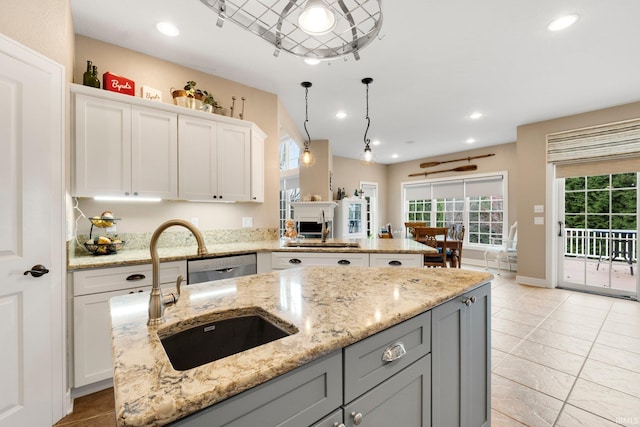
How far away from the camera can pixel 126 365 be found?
621 millimetres

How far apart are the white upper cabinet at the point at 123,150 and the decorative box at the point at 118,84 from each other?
16 cm

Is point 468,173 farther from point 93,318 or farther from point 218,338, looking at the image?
point 93,318

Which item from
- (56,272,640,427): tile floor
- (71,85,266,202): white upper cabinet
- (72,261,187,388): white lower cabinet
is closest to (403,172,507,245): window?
(56,272,640,427): tile floor

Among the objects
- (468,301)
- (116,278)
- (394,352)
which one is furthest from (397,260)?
(116,278)

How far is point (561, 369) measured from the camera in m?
2.16

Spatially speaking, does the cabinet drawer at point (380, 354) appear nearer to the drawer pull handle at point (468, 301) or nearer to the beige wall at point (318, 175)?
the drawer pull handle at point (468, 301)

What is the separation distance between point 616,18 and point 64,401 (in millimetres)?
4861

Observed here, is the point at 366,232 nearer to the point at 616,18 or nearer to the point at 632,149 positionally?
the point at 632,149

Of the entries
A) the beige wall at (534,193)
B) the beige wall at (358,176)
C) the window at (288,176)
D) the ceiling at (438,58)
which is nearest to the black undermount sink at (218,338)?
the ceiling at (438,58)

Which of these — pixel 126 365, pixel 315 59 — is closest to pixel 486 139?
pixel 315 59

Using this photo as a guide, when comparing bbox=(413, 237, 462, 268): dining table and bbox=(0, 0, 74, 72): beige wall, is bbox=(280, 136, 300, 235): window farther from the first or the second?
bbox=(0, 0, 74, 72): beige wall

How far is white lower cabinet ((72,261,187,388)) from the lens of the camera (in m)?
1.81

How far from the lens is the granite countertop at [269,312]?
1.72 ft

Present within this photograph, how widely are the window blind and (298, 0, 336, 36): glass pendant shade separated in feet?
15.6
